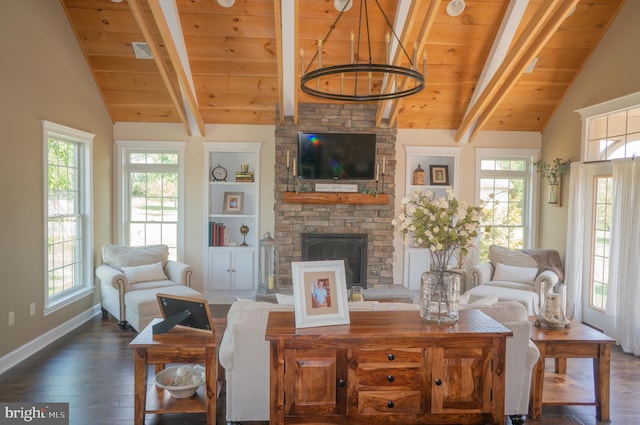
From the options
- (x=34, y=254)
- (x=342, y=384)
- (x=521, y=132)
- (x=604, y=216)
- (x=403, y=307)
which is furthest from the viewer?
(x=521, y=132)

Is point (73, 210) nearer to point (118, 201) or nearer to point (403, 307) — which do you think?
point (118, 201)

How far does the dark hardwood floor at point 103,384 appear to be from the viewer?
10.2ft

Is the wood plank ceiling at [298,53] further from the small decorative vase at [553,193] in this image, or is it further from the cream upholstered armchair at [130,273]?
the cream upholstered armchair at [130,273]

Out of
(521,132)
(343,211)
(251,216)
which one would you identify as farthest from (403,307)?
(521,132)

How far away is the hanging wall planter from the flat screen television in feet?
8.04

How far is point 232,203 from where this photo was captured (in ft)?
21.9

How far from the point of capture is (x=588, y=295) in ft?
17.8

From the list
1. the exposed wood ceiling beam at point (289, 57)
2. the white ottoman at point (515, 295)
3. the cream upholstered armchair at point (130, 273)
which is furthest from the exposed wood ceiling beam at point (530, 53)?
the cream upholstered armchair at point (130, 273)

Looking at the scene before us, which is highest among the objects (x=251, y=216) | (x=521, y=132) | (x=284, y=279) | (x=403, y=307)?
(x=521, y=132)

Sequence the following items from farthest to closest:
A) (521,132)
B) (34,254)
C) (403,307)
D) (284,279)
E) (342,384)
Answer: (521,132) → (284,279) → (34,254) → (403,307) → (342,384)

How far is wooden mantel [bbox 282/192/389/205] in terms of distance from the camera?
6.08 m

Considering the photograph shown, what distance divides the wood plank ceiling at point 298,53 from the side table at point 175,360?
9.81 ft

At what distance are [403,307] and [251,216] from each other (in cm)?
396

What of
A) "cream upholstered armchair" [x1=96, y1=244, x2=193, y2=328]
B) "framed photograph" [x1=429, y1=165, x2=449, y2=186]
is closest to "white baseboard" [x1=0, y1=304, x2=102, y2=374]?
"cream upholstered armchair" [x1=96, y1=244, x2=193, y2=328]
